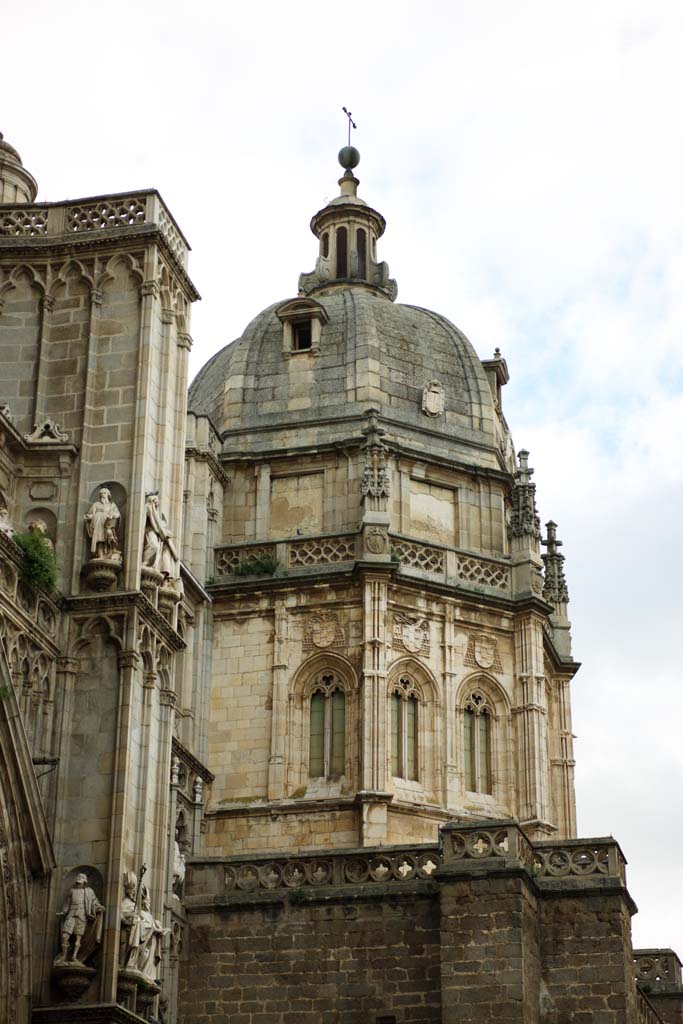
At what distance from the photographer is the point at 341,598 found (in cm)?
3550

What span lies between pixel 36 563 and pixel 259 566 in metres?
14.8

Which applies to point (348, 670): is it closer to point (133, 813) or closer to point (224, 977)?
point (224, 977)

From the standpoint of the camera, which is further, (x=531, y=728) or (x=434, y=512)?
(x=434, y=512)

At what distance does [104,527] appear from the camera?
22328mm

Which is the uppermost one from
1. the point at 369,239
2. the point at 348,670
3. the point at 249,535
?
the point at 369,239

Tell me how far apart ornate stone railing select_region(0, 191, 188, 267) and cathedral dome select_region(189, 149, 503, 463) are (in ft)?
43.4

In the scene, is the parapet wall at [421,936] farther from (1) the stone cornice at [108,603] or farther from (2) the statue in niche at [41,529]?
(2) the statue in niche at [41,529]

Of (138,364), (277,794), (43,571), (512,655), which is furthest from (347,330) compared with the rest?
(43,571)

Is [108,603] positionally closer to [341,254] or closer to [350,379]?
[350,379]

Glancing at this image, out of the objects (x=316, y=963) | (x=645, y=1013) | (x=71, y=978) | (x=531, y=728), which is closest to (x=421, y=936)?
(x=316, y=963)

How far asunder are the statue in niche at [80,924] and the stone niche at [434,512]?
1770 cm

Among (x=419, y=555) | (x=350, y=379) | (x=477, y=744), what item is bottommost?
(x=477, y=744)

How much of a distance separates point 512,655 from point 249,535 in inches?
244

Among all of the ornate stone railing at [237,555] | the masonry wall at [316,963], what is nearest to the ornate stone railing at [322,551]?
the ornate stone railing at [237,555]
